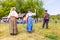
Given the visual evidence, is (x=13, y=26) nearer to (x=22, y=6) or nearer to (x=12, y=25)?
(x=12, y=25)

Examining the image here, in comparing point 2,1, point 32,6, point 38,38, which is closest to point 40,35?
point 38,38

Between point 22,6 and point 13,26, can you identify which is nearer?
point 13,26

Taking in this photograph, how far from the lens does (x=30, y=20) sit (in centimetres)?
1303

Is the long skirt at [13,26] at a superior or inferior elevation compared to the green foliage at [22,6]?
inferior

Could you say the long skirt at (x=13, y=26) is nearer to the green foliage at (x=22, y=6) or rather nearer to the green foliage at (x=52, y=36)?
the green foliage at (x=52, y=36)

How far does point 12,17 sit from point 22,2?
4712 centimetres

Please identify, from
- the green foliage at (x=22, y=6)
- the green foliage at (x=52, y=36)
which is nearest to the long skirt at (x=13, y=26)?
the green foliage at (x=52, y=36)

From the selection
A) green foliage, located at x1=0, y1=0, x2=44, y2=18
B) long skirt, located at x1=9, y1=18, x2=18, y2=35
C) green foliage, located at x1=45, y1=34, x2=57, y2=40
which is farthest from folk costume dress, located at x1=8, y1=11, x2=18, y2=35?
green foliage, located at x1=0, y1=0, x2=44, y2=18

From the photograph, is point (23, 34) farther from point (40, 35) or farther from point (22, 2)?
point (22, 2)

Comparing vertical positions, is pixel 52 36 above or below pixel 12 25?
below

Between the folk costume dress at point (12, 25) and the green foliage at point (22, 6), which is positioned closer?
the folk costume dress at point (12, 25)

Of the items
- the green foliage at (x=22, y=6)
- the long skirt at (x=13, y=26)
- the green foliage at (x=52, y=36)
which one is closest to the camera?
the green foliage at (x=52, y=36)

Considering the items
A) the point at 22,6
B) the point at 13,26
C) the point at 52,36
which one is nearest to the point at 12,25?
the point at 13,26

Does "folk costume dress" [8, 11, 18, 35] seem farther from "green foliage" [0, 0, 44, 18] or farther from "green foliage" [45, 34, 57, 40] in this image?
"green foliage" [0, 0, 44, 18]
